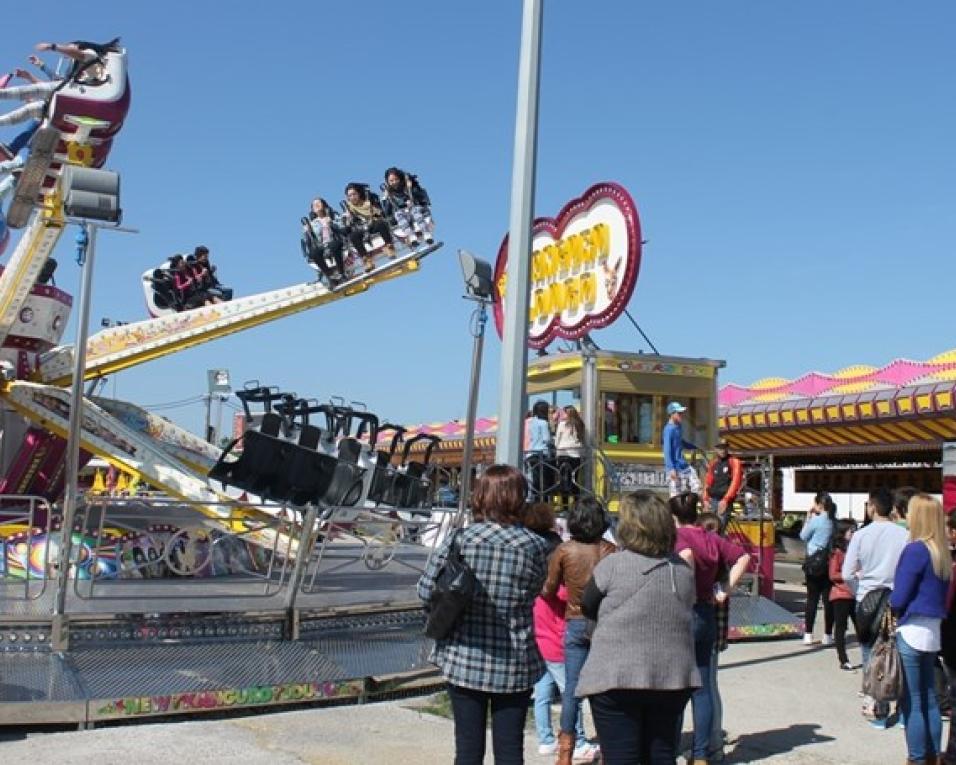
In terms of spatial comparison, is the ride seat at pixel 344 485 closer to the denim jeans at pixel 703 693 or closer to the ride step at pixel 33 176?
the ride step at pixel 33 176

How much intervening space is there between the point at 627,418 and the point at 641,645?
35.2 feet

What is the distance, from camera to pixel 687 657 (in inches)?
181

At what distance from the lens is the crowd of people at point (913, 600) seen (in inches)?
245

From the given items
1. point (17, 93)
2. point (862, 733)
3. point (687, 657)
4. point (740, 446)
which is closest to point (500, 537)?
point (687, 657)

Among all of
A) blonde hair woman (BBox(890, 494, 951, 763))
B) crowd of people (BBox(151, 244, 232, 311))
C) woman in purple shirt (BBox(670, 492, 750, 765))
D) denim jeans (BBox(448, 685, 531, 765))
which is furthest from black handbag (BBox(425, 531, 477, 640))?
crowd of people (BBox(151, 244, 232, 311))

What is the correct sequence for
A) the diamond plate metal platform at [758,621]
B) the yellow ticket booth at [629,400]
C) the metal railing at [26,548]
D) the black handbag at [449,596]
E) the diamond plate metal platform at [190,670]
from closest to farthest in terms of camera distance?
the black handbag at [449,596] → the diamond plate metal platform at [190,670] → the metal railing at [26,548] → the diamond plate metal platform at [758,621] → the yellow ticket booth at [629,400]

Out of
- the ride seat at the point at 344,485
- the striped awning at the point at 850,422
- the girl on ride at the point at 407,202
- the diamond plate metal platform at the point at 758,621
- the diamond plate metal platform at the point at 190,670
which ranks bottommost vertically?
the diamond plate metal platform at the point at 190,670

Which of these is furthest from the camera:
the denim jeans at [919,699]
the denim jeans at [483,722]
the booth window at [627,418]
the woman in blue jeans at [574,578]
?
the booth window at [627,418]

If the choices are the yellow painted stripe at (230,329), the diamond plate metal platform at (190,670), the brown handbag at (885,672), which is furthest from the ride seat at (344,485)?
the brown handbag at (885,672)

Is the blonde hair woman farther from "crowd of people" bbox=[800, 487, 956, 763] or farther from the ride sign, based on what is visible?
the ride sign

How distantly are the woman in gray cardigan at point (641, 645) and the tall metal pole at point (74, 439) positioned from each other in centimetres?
478

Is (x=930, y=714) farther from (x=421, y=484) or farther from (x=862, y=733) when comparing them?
(x=421, y=484)

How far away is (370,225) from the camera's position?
17266 mm

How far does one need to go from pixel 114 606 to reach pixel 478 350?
353 centimetres
